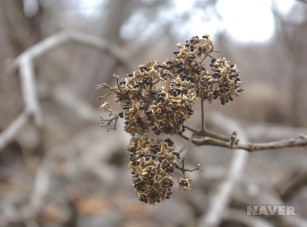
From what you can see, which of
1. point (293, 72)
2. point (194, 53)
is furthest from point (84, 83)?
point (194, 53)

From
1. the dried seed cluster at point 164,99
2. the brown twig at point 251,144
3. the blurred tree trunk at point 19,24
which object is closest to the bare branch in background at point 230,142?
the brown twig at point 251,144

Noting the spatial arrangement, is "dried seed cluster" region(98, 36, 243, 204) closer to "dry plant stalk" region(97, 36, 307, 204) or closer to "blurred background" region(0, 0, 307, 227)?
"dry plant stalk" region(97, 36, 307, 204)

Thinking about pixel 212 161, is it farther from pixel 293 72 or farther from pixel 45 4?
pixel 45 4

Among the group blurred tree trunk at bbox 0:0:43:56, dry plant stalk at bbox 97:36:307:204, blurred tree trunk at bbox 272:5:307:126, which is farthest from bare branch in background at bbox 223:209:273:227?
blurred tree trunk at bbox 0:0:43:56

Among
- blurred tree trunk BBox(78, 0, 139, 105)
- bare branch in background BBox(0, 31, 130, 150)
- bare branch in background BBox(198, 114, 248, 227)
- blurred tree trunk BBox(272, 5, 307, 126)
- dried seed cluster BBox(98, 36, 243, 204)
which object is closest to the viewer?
dried seed cluster BBox(98, 36, 243, 204)

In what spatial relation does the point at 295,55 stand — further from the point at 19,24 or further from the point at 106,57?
the point at 19,24

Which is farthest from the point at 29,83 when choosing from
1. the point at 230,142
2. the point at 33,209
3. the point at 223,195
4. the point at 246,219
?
the point at 230,142

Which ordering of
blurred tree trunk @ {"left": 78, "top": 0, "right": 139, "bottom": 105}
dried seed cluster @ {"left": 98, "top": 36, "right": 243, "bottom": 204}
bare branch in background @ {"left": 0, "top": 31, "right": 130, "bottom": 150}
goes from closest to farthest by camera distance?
dried seed cluster @ {"left": 98, "top": 36, "right": 243, "bottom": 204} < bare branch in background @ {"left": 0, "top": 31, "right": 130, "bottom": 150} < blurred tree trunk @ {"left": 78, "top": 0, "right": 139, "bottom": 105}
